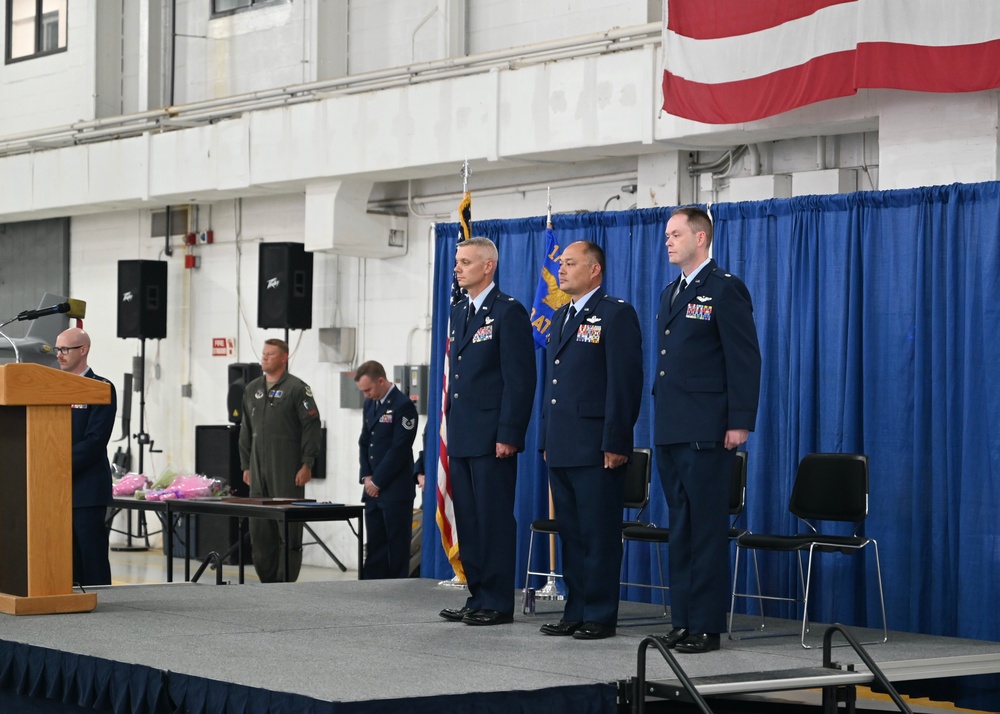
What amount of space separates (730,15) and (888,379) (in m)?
2.37

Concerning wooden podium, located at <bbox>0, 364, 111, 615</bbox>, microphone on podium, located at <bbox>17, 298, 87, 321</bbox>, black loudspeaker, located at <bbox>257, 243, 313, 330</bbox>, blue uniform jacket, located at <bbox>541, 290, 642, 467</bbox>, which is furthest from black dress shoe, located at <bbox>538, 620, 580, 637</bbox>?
black loudspeaker, located at <bbox>257, 243, 313, 330</bbox>

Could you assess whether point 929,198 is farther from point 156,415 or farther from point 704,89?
point 156,415

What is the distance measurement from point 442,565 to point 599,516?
299 centimetres

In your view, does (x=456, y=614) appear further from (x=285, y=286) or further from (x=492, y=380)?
(x=285, y=286)

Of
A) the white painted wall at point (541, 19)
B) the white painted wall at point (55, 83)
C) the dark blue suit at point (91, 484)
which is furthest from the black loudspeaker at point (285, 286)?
the dark blue suit at point (91, 484)

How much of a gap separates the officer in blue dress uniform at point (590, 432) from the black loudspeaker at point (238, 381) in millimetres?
6537

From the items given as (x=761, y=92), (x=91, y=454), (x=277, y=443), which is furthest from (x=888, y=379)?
(x=277, y=443)

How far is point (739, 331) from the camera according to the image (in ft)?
17.1

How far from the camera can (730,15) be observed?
7836 millimetres

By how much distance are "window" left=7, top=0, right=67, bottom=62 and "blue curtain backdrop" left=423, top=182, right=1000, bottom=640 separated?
27.5ft

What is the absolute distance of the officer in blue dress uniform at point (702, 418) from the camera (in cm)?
A: 517

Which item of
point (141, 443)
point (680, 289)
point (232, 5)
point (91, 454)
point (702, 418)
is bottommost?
point (141, 443)

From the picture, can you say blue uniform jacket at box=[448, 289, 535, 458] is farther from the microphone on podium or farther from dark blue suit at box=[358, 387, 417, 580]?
dark blue suit at box=[358, 387, 417, 580]

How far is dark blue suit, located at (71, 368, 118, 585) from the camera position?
6.96 metres
